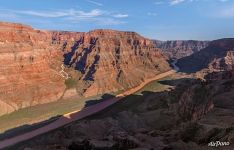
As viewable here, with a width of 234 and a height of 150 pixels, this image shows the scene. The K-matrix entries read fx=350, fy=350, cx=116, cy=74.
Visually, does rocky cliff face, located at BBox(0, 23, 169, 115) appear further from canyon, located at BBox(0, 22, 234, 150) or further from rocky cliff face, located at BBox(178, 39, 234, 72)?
rocky cliff face, located at BBox(178, 39, 234, 72)

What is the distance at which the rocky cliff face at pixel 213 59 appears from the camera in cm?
13788

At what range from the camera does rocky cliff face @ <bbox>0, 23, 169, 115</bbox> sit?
8619cm

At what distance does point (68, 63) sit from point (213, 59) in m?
61.0

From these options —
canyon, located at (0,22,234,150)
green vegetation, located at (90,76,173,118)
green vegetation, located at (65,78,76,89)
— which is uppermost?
canyon, located at (0,22,234,150)

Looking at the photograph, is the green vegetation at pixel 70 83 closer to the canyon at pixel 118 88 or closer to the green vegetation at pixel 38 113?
the canyon at pixel 118 88

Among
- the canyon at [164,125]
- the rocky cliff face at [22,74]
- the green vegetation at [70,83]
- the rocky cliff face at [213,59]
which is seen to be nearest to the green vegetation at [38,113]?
the rocky cliff face at [22,74]

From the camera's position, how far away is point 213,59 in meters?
148

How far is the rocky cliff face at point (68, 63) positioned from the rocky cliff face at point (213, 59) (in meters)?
14.6

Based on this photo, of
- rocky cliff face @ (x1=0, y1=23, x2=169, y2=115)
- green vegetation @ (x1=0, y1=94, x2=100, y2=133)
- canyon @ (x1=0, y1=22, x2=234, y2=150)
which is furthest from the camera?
rocky cliff face @ (x1=0, y1=23, x2=169, y2=115)

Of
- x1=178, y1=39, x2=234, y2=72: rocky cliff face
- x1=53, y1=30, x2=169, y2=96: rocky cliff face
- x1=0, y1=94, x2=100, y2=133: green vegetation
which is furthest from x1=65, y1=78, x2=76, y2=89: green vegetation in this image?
x1=178, y1=39, x2=234, y2=72: rocky cliff face

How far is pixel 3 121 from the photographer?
72938 millimetres

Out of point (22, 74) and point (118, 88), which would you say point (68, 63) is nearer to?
point (118, 88)

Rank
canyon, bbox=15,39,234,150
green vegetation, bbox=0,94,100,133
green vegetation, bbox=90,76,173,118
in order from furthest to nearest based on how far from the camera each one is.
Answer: green vegetation, bbox=90,76,173,118
green vegetation, bbox=0,94,100,133
canyon, bbox=15,39,234,150

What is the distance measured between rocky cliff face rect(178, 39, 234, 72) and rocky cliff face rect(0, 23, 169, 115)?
14.6m
